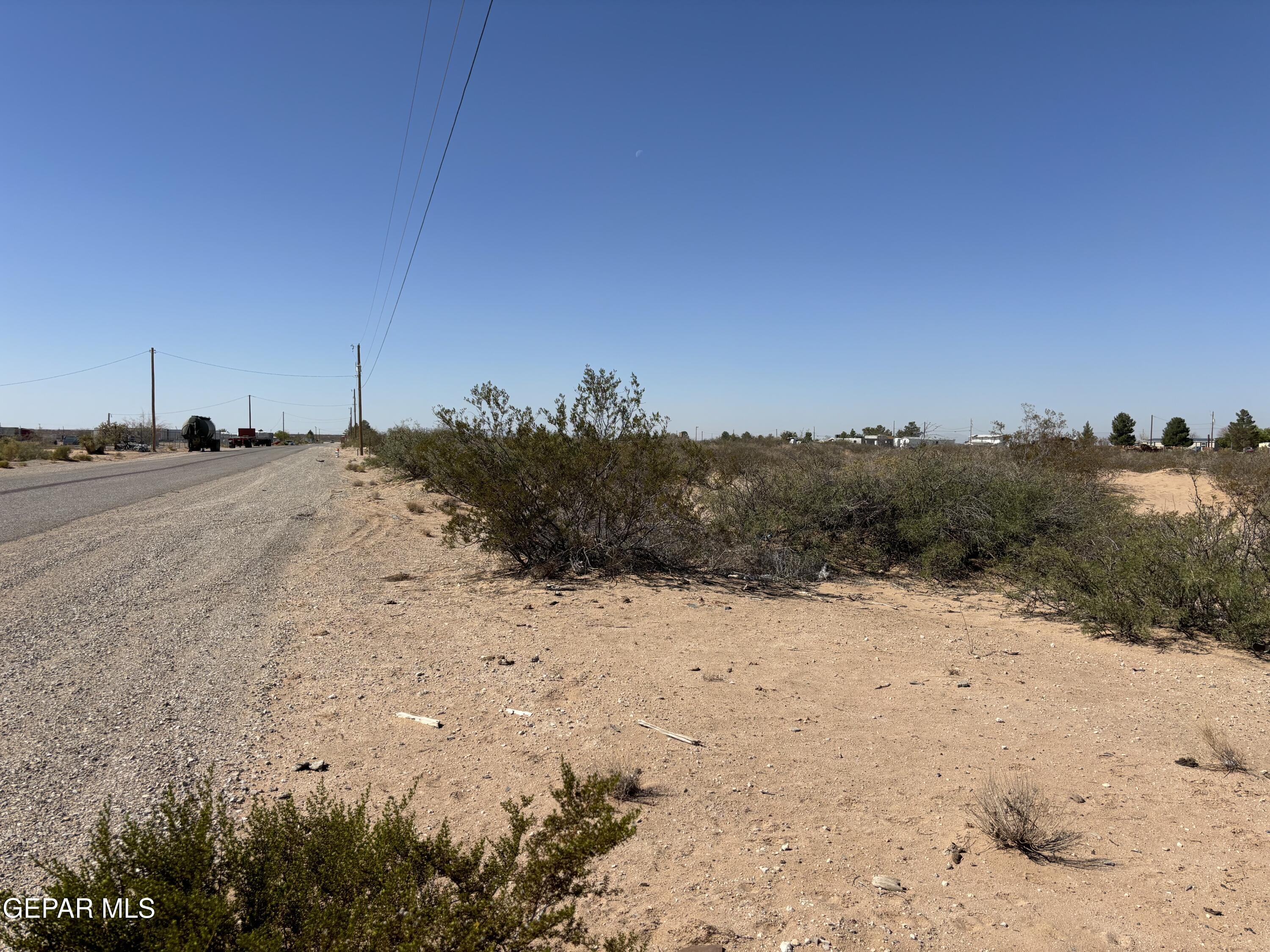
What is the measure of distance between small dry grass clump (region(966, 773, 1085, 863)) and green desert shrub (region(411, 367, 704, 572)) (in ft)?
21.5

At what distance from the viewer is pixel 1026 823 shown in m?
3.42

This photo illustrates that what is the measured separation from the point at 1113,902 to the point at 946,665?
11.4 ft

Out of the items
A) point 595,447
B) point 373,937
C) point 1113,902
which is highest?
point 595,447

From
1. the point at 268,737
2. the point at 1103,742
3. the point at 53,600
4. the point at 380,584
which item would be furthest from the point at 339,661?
the point at 1103,742

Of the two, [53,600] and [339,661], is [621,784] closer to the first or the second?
[339,661]

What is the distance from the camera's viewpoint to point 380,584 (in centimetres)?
938

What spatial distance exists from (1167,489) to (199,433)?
210 ft

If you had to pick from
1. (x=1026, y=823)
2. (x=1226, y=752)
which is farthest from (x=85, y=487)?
(x=1226, y=752)

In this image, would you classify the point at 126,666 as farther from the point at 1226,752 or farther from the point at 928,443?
the point at 928,443

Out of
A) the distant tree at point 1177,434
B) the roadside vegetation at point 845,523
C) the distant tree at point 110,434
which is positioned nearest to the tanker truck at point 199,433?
the distant tree at point 110,434

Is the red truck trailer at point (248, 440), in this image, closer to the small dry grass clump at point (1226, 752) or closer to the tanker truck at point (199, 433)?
the tanker truck at point (199, 433)

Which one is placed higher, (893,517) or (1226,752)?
(893,517)

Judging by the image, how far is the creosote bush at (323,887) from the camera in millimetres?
1866

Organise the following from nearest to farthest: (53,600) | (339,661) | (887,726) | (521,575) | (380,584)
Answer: (887,726)
(339,661)
(53,600)
(380,584)
(521,575)
